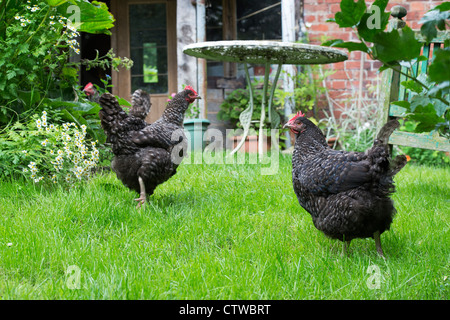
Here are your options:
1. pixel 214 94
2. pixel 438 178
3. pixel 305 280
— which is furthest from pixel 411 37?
pixel 214 94

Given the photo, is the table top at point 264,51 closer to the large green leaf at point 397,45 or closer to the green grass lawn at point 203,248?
the green grass lawn at point 203,248

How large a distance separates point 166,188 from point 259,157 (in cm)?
134

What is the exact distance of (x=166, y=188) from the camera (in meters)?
3.71

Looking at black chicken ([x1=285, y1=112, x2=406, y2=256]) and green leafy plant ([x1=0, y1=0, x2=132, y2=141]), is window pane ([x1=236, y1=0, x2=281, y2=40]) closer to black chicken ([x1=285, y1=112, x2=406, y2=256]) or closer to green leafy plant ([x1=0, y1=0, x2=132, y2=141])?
green leafy plant ([x1=0, y1=0, x2=132, y2=141])

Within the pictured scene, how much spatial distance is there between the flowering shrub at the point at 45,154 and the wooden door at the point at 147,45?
4.30 metres

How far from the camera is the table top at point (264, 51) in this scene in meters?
3.97

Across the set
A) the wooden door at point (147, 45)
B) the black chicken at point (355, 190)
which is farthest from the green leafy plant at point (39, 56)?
the wooden door at point (147, 45)

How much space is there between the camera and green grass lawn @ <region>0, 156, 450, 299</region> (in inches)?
69.3

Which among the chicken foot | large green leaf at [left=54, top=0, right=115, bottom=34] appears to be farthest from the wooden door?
the chicken foot

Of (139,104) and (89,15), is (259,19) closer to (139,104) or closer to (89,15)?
(89,15)

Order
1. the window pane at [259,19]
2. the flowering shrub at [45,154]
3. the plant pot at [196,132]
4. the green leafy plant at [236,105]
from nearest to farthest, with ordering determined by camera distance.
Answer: the flowering shrub at [45,154] < the plant pot at [196,132] < the green leafy plant at [236,105] < the window pane at [259,19]

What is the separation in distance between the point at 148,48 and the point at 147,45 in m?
0.06
